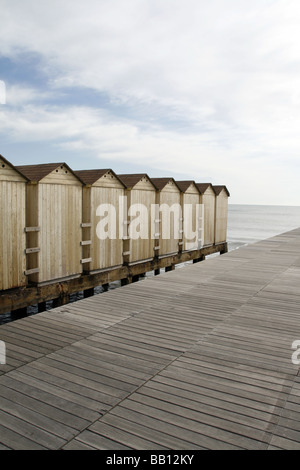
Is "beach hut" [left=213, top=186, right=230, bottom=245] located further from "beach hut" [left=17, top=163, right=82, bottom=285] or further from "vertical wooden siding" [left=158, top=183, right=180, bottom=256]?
"beach hut" [left=17, top=163, right=82, bottom=285]

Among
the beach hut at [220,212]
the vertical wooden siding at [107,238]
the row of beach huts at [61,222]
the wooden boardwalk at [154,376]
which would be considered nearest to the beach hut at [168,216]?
the row of beach huts at [61,222]

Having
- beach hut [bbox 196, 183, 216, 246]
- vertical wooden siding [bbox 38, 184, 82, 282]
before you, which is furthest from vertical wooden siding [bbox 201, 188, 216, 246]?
vertical wooden siding [bbox 38, 184, 82, 282]

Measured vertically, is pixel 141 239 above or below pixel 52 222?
below

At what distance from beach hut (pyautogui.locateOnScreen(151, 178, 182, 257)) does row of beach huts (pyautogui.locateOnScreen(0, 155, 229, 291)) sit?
6.6 inches

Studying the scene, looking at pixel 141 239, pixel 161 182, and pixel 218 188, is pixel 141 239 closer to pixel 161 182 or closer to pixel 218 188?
pixel 161 182

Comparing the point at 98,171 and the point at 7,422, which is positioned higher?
the point at 98,171

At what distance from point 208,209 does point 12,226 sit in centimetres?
1064

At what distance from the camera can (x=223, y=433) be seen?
119 inches

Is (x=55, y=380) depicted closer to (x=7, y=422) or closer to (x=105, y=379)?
(x=105, y=379)

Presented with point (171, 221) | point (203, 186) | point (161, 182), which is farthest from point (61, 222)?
point (203, 186)

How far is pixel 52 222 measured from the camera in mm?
9203

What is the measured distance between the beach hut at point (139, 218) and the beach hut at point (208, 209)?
413cm
